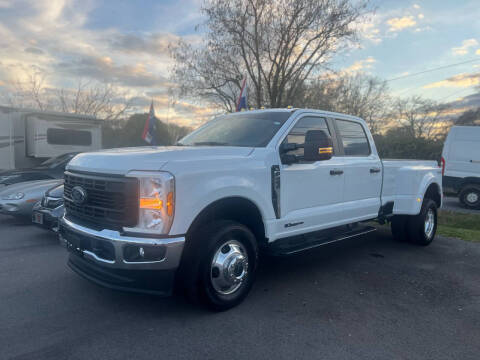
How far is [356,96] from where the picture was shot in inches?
1452

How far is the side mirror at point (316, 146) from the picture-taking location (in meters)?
3.84

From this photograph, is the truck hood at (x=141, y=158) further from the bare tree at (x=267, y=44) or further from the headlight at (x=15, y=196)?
the bare tree at (x=267, y=44)

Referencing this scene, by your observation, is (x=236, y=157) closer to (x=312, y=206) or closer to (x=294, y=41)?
(x=312, y=206)

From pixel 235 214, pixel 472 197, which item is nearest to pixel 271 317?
pixel 235 214

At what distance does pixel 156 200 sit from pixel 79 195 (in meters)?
0.96

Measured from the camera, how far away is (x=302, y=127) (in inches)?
175

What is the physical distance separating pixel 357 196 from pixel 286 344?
2.65 m

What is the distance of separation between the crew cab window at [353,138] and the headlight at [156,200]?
2.85 m

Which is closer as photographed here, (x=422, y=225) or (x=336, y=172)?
(x=336, y=172)

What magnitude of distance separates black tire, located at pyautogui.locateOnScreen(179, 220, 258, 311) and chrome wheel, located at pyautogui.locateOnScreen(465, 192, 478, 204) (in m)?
11.6

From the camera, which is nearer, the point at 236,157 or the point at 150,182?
the point at 150,182

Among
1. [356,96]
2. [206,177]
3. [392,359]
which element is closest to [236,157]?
[206,177]

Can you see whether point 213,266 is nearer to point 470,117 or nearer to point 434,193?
point 434,193

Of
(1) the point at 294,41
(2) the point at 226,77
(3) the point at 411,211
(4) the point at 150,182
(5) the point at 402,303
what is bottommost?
(5) the point at 402,303
